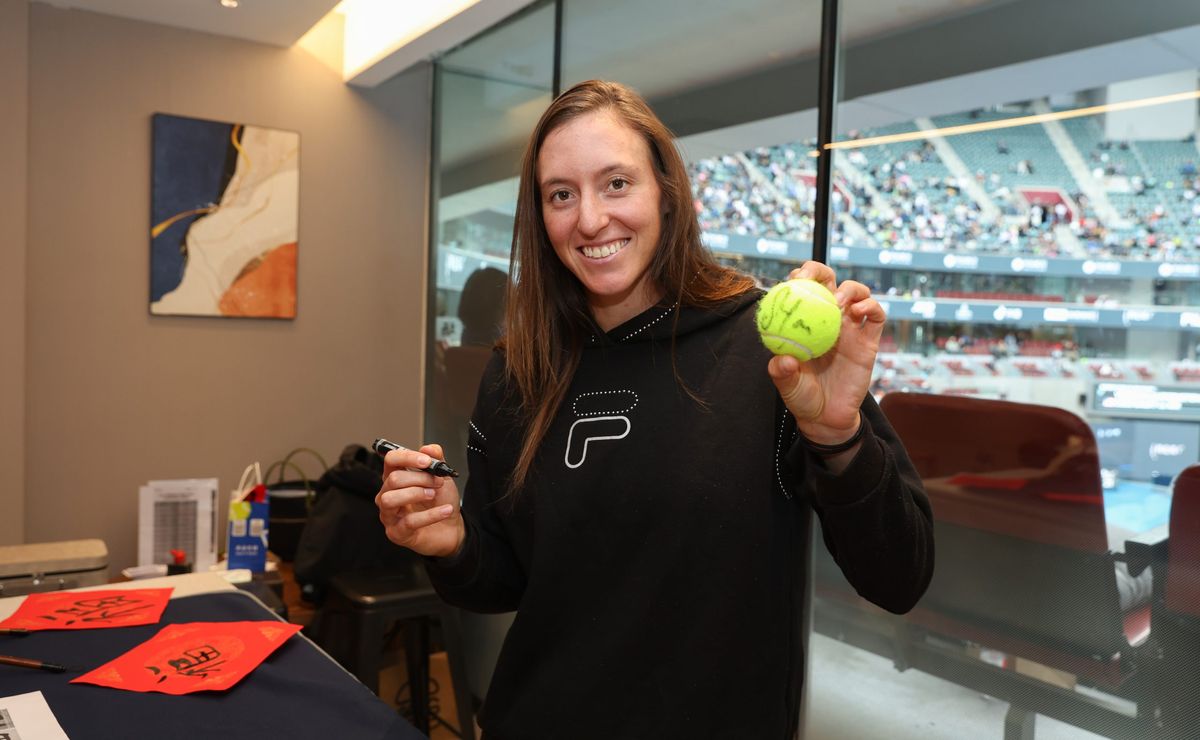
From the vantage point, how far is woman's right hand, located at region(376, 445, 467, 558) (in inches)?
44.4

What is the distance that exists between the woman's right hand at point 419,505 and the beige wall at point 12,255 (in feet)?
9.01

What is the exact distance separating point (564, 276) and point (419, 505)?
1.32 feet

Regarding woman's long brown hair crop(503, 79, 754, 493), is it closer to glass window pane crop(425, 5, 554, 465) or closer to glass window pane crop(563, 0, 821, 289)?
glass window pane crop(563, 0, 821, 289)

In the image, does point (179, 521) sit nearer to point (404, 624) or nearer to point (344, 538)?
point (344, 538)

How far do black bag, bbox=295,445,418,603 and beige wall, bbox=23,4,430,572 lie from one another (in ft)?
3.65

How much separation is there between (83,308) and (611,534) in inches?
123

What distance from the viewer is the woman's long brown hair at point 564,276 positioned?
1.18m

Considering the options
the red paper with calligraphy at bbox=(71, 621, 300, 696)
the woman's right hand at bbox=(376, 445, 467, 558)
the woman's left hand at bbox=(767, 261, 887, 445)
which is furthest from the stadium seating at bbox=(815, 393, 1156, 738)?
the red paper with calligraphy at bbox=(71, 621, 300, 696)

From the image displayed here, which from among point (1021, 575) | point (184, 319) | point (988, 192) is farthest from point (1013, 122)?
point (184, 319)

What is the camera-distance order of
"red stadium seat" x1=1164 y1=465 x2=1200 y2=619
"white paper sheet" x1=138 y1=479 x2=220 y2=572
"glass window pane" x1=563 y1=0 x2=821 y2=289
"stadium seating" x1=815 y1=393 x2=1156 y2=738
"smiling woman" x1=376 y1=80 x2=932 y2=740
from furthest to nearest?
"white paper sheet" x1=138 y1=479 x2=220 y2=572, "glass window pane" x1=563 y1=0 x2=821 y2=289, "stadium seating" x1=815 y1=393 x2=1156 y2=738, "red stadium seat" x1=1164 y1=465 x2=1200 y2=619, "smiling woman" x1=376 y1=80 x2=932 y2=740

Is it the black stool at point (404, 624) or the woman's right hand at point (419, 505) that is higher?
the woman's right hand at point (419, 505)

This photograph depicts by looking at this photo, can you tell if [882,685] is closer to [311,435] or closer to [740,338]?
[740,338]


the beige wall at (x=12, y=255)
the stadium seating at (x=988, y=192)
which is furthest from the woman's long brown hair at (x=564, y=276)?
the beige wall at (x=12, y=255)

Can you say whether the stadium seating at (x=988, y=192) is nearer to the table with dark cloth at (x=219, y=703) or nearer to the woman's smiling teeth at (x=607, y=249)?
the woman's smiling teeth at (x=607, y=249)
